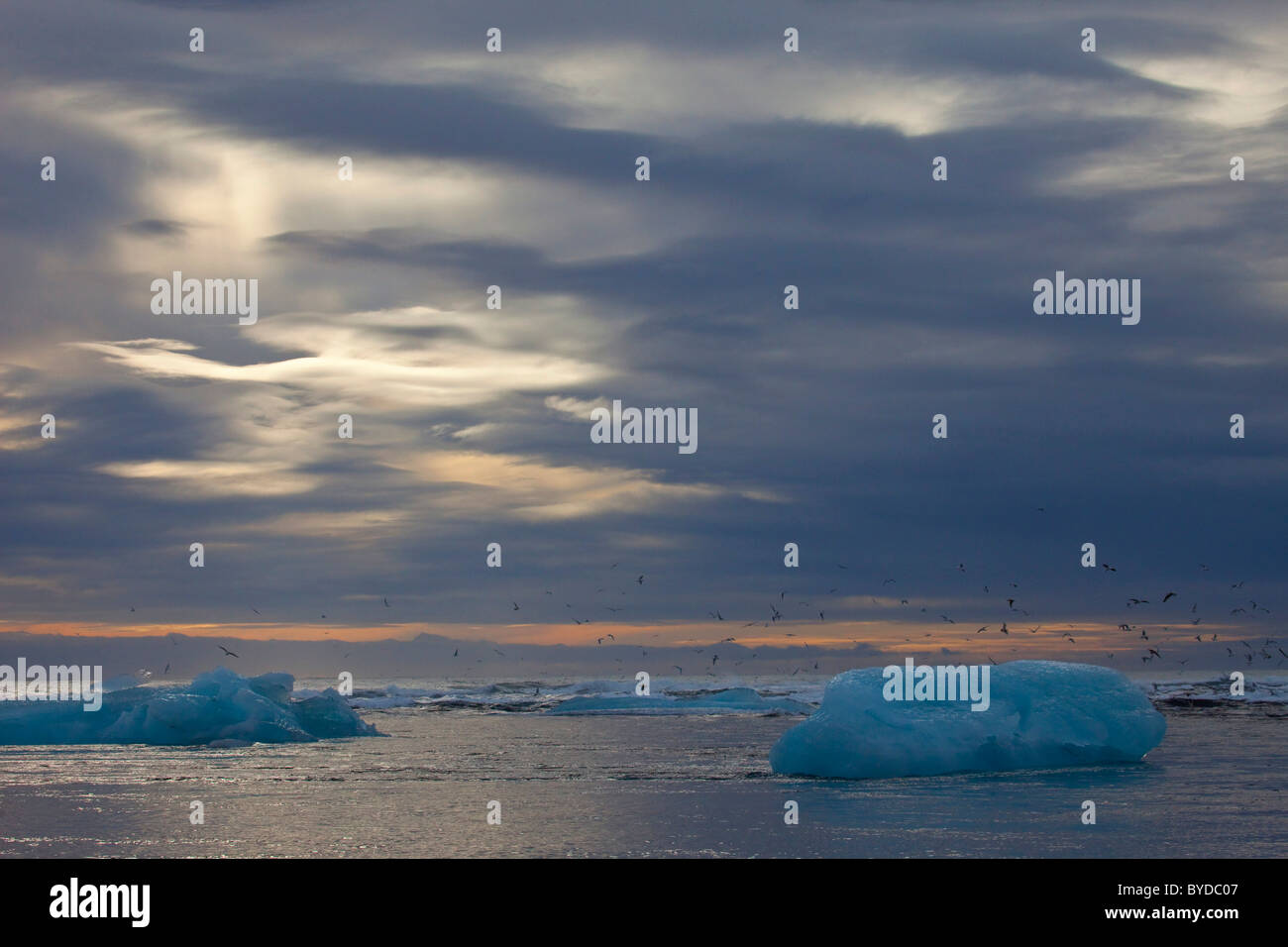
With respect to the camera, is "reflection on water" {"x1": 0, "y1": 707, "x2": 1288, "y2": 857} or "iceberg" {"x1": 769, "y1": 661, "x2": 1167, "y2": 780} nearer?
"reflection on water" {"x1": 0, "y1": 707, "x2": 1288, "y2": 857}

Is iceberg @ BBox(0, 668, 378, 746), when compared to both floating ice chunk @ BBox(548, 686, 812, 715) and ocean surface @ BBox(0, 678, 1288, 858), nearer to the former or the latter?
ocean surface @ BBox(0, 678, 1288, 858)

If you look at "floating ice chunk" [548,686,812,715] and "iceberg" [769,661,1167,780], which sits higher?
"iceberg" [769,661,1167,780]

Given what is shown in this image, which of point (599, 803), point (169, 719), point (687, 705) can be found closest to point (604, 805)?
point (599, 803)

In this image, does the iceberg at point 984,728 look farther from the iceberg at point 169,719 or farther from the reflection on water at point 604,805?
the iceberg at point 169,719

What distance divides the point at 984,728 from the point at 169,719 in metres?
26.3

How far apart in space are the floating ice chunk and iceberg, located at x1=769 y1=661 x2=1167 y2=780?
30378mm

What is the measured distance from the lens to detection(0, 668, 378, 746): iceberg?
1518 inches

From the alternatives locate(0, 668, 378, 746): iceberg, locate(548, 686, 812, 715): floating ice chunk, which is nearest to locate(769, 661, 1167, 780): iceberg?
locate(0, 668, 378, 746): iceberg

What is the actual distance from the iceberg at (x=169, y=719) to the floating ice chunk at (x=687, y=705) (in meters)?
23.0

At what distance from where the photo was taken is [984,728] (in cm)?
2672

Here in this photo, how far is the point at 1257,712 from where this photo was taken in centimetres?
5453

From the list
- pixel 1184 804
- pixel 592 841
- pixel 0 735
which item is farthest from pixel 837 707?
pixel 0 735
